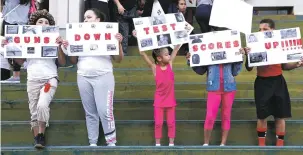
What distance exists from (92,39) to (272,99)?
6.95ft

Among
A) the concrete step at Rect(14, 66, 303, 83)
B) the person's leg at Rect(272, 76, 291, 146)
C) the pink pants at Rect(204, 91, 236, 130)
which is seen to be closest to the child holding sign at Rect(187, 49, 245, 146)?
the pink pants at Rect(204, 91, 236, 130)

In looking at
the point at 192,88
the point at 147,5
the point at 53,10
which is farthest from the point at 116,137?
the point at 53,10

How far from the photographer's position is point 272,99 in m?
5.05

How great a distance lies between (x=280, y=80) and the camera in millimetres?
5090

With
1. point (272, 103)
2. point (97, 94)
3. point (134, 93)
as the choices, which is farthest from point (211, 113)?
point (134, 93)

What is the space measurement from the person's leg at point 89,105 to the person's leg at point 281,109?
201 centimetres

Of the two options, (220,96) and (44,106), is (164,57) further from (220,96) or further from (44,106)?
(44,106)

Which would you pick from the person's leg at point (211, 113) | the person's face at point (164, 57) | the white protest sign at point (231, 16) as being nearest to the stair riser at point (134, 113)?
the person's leg at point (211, 113)

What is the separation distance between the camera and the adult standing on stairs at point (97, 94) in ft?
15.9

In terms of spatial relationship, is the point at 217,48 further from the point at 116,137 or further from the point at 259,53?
the point at 116,137

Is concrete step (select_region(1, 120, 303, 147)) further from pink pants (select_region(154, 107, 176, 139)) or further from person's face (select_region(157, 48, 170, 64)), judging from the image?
person's face (select_region(157, 48, 170, 64))

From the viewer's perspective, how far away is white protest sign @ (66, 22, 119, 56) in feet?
16.1

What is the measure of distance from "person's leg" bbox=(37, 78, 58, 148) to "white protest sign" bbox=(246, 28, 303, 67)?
2.22 m

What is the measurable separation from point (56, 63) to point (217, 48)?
1.83 metres
